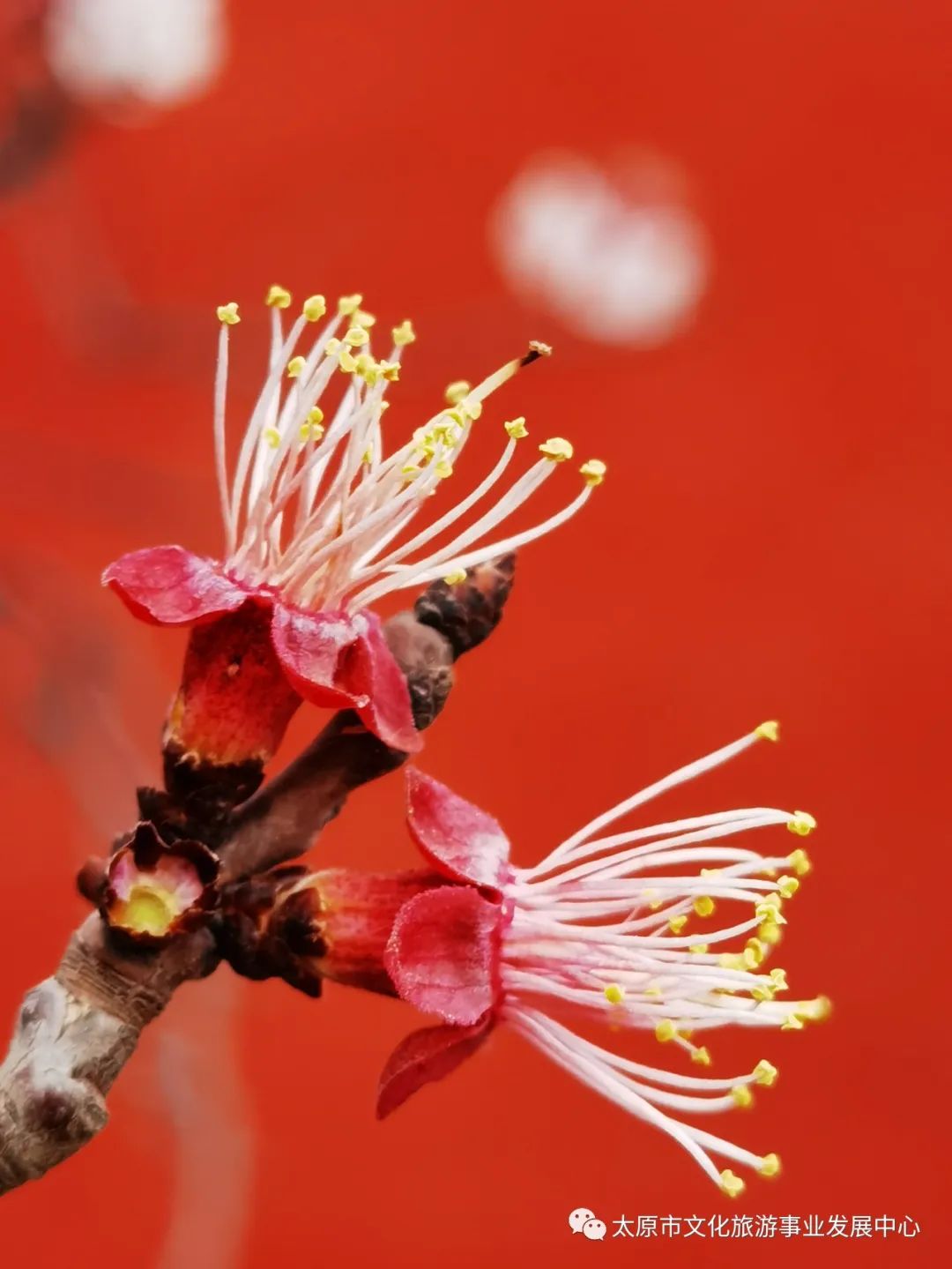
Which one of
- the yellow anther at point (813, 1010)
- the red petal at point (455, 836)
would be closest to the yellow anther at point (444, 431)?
the red petal at point (455, 836)

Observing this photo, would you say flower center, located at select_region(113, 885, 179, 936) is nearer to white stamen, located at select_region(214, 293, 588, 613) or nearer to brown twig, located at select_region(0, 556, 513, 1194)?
brown twig, located at select_region(0, 556, 513, 1194)

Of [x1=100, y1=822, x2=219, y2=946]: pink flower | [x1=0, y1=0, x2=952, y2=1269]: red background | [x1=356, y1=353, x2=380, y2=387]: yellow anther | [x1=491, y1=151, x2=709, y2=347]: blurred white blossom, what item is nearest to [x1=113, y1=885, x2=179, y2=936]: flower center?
[x1=100, y1=822, x2=219, y2=946]: pink flower

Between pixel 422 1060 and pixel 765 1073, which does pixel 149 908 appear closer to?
pixel 422 1060

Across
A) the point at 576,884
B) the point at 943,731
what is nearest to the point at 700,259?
the point at 943,731

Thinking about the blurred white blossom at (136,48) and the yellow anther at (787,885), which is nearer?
the yellow anther at (787,885)

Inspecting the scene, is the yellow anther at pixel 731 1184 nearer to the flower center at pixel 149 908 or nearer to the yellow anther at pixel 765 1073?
the yellow anther at pixel 765 1073

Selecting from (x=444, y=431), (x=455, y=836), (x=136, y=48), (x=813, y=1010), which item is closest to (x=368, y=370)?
(x=444, y=431)
